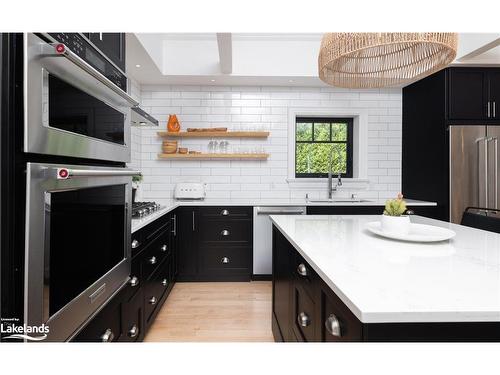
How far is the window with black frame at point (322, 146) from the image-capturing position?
14.1ft

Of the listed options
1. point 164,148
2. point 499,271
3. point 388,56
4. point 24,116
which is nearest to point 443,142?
point 388,56

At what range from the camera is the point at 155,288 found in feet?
8.07

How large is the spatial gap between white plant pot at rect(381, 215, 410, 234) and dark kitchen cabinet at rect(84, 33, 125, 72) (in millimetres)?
1489

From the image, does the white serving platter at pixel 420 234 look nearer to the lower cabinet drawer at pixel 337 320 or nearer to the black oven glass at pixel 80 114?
the lower cabinet drawer at pixel 337 320

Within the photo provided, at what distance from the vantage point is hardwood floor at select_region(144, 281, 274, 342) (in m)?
2.27

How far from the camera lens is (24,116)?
2.47 ft

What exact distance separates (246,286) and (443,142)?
2.61 m

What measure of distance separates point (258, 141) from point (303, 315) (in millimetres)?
2935

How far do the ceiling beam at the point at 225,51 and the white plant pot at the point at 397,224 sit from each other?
1.93 m

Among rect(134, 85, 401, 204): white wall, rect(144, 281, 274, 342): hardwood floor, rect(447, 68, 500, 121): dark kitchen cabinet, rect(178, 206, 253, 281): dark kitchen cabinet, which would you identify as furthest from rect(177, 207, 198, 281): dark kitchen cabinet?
rect(447, 68, 500, 121): dark kitchen cabinet

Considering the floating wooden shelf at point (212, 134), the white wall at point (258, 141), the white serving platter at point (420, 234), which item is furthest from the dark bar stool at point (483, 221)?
the floating wooden shelf at point (212, 134)

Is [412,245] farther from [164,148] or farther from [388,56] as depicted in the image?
[164,148]

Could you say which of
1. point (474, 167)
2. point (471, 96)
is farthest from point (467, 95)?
point (474, 167)

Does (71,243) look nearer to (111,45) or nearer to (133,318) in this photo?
(111,45)
